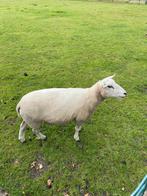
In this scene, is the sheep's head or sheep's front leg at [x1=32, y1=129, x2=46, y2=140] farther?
sheep's front leg at [x1=32, y1=129, x2=46, y2=140]

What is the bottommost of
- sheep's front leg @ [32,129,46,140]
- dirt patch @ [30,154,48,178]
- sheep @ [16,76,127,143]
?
dirt patch @ [30,154,48,178]

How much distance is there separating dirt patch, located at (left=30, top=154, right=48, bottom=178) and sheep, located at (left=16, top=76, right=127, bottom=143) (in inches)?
20.4

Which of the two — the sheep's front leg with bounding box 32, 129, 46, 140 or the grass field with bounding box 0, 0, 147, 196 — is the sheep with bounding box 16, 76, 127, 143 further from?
the grass field with bounding box 0, 0, 147, 196

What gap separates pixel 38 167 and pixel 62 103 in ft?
3.54

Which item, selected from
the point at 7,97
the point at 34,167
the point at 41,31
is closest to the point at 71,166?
the point at 34,167

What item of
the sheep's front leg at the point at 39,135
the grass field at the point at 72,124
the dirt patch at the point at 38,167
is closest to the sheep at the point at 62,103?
the sheep's front leg at the point at 39,135

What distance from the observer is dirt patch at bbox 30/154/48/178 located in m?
3.93

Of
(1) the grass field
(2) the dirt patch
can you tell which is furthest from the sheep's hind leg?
(2) the dirt patch

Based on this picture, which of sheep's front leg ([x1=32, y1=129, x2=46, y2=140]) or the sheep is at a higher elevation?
the sheep

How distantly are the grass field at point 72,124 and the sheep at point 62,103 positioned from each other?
624mm

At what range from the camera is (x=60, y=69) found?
719 cm

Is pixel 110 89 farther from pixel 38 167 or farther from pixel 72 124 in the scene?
pixel 38 167

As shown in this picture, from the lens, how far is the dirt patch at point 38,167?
3.93 metres

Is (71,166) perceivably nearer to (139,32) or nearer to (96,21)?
(139,32)
